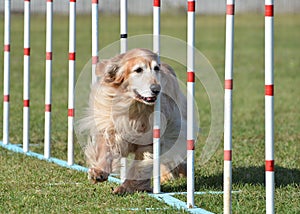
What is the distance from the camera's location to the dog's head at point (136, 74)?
6098 millimetres

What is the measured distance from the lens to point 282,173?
7.14m

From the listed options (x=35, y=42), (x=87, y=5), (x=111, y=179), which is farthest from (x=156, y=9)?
(x=87, y=5)

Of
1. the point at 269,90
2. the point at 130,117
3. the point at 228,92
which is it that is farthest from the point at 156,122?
the point at 269,90

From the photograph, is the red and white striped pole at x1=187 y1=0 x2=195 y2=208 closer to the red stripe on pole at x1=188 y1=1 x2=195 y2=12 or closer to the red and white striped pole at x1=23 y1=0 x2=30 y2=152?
the red stripe on pole at x1=188 y1=1 x2=195 y2=12

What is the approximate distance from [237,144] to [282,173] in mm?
1867

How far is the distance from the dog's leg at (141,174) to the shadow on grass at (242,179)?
213mm

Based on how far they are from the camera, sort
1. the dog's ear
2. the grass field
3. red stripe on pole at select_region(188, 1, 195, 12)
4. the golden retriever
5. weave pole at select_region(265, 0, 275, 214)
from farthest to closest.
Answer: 1. the dog's ear
2. the golden retriever
3. the grass field
4. red stripe on pole at select_region(188, 1, 195, 12)
5. weave pole at select_region(265, 0, 275, 214)

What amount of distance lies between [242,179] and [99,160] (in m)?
1.29

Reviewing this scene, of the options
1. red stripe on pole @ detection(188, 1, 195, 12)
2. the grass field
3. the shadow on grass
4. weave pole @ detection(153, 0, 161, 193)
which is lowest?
the shadow on grass

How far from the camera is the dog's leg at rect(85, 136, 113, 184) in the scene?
20.7ft

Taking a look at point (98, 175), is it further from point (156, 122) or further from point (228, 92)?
point (228, 92)

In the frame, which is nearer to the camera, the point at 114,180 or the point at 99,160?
the point at 99,160

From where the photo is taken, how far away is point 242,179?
685 cm

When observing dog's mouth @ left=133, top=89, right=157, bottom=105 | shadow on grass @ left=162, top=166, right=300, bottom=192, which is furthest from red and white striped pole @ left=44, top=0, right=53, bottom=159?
dog's mouth @ left=133, top=89, right=157, bottom=105
